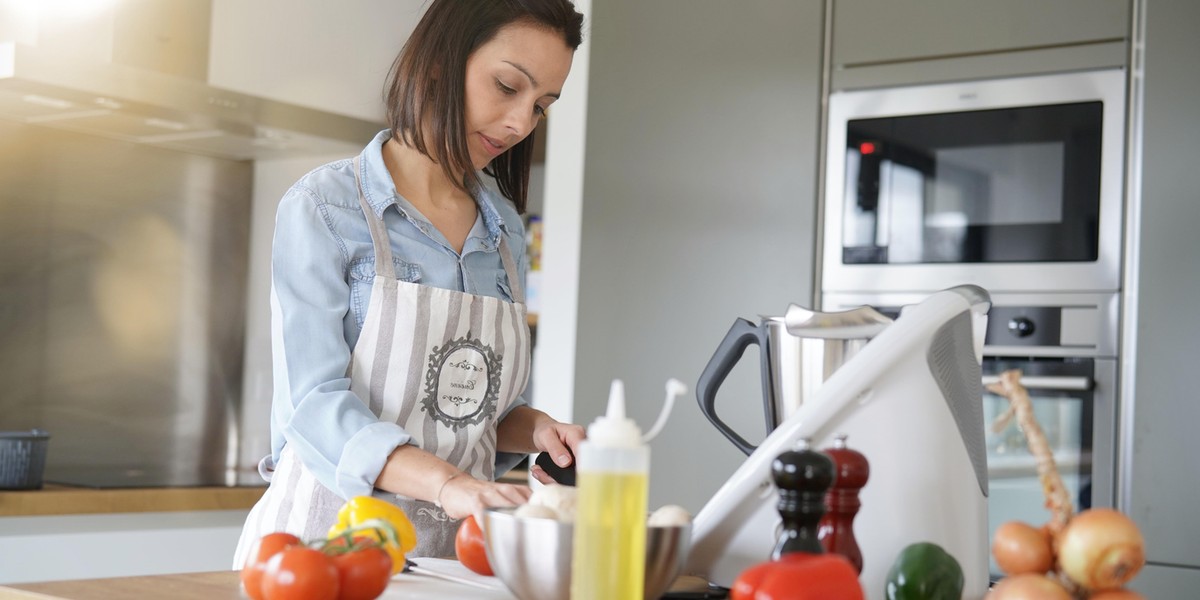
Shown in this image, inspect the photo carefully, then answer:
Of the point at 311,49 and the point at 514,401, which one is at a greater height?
the point at 311,49

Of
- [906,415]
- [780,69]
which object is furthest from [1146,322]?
[906,415]

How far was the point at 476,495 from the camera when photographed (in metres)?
1.04

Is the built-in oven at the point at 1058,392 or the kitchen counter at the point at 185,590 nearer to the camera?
the kitchen counter at the point at 185,590

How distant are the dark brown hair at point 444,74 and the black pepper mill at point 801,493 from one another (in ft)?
2.39

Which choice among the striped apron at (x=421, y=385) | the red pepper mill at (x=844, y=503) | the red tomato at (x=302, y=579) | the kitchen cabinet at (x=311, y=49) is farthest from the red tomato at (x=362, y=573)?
the kitchen cabinet at (x=311, y=49)

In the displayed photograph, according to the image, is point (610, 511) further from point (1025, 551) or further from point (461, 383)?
point (461, 383)

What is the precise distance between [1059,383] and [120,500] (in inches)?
72.0

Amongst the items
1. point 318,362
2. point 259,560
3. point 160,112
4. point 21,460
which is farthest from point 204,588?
point 160,112

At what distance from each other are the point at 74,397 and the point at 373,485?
176 cm

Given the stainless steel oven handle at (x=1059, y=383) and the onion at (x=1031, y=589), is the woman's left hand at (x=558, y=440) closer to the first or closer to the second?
the onion at (x=1031, y=589)

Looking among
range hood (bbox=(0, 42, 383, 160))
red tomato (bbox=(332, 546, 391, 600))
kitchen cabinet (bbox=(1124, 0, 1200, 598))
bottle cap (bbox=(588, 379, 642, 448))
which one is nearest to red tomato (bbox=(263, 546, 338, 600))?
red tomato (bbox=(332, 546, 391, 600))

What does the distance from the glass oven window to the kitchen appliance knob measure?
12 centimetres

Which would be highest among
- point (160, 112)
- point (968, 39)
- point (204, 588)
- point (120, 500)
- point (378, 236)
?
point (968, 39)

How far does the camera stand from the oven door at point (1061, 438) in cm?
227
